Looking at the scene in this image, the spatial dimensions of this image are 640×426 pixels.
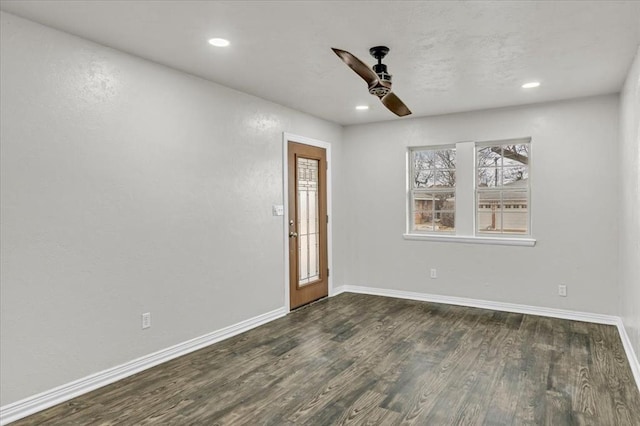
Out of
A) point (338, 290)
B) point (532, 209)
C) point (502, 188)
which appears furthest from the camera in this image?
point (338, 290)

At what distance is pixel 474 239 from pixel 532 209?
77 centimetres

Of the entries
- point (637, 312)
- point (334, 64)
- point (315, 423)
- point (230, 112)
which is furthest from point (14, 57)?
point (637, 312)

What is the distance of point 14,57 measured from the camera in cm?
254

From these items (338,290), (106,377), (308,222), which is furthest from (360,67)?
(338,290)

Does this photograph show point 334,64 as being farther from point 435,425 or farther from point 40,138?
point 435,425

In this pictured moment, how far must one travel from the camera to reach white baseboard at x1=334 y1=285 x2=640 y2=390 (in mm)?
3906

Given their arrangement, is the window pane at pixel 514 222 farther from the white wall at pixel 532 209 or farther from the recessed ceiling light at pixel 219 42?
the recessed ceiling light at pixel 219 42

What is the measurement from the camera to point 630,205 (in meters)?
3.44

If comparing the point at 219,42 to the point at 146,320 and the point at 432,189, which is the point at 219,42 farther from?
the point at 432,189

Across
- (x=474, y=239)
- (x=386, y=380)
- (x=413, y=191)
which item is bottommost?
(x=386, y=380)

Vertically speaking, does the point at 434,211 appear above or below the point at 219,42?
below

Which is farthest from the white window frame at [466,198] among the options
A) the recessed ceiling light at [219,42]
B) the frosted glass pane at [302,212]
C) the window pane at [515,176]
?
the recessed ceiling light at [219,42]

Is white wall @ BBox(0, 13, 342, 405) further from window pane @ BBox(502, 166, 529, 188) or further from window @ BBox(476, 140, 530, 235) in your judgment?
window pane @ BBox(502, 166, 529, 188)

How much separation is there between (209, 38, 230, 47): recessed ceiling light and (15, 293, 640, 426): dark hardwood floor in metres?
2.53
